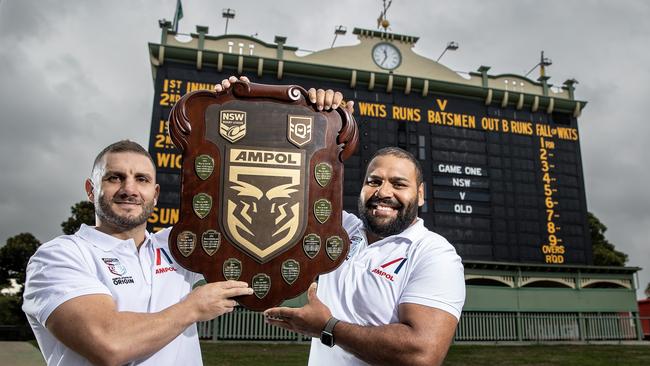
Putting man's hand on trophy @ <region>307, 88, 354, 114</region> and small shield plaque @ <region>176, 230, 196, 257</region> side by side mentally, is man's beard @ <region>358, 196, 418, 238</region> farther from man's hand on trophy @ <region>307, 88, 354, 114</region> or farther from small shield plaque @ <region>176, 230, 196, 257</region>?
small shield plaque @ <region>176, 230, 196, 257</region>

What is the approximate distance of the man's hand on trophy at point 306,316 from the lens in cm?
159

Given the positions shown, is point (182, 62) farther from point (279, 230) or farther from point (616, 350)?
point (616, 350)

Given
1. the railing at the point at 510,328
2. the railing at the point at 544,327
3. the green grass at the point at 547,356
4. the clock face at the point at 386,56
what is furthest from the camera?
the clock face at the point at 386,56

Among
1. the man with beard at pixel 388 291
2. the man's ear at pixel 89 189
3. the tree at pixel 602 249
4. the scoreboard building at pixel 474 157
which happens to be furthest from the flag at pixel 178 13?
the tree at pixel 602 249

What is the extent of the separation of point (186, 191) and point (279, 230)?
35cm

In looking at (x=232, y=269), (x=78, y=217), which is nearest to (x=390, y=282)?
(x=232, y=269)

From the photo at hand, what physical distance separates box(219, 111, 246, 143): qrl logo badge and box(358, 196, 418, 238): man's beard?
526 mm

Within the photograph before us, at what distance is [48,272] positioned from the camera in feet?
5.01

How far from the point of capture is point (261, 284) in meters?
1.71

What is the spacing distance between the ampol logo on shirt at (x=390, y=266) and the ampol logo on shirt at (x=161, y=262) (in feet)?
2.39

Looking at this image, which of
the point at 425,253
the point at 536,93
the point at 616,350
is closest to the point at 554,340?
the point at 616,350

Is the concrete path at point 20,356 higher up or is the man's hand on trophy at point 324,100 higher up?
the man's hand on trophy at point 324,100

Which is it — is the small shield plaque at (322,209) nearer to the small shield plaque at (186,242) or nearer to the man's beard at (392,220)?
the man's beard at (392,220)

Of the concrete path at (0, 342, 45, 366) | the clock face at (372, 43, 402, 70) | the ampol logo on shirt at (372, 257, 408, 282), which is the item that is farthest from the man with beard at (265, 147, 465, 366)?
the clock face at (372, 43, 402, 70)
